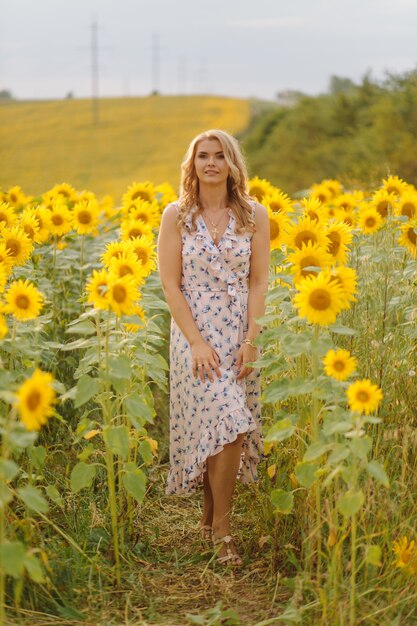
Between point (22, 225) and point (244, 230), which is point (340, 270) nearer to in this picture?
point (244, 230)

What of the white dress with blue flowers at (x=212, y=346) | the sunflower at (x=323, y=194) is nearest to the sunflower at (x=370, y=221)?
the white dress with blue flowers at (x=212, y=346)

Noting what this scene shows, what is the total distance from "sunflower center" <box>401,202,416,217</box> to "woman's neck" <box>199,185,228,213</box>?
51.2 inches

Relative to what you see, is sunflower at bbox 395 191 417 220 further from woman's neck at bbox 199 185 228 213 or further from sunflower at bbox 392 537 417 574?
sunflower at bbox 392 537 417 574

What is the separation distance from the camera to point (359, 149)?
19859 millimetres

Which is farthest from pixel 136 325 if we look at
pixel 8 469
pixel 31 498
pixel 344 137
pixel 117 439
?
pixel 344 137

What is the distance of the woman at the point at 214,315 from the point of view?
3.63 m

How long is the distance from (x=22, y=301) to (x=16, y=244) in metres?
1.08

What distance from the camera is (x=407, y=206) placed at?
476cm

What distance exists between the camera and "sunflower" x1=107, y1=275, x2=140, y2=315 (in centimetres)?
298

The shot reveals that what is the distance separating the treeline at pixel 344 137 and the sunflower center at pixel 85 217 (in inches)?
425

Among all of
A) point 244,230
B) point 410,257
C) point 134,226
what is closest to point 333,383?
point 244,230

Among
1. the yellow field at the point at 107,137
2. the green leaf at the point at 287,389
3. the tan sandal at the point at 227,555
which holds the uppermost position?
the green leaf at the point at 287,389

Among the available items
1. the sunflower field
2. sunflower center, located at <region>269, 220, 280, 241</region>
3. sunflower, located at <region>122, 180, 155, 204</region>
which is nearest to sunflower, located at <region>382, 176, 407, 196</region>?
→ the sunflower field

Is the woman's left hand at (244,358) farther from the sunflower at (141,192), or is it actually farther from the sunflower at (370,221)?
the sunflower at (141,192)
